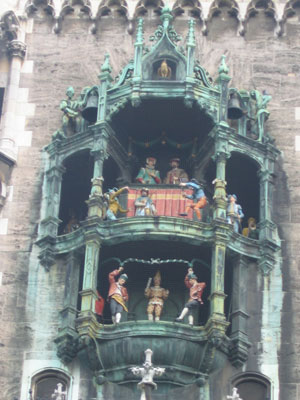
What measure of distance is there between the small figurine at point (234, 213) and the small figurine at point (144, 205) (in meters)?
1.54

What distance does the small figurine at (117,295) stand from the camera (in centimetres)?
3372

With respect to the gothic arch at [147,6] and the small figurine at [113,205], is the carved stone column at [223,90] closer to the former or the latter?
the small figurine at [113,205]

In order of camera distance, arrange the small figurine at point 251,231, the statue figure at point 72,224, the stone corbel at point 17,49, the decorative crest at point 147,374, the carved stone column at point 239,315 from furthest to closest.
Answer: the stone corbel at point 17,49
the statue figure at point 72,224
the small figurine at point 251,231
the carved stone column at point 239,315
the decorative crest at point 147,374

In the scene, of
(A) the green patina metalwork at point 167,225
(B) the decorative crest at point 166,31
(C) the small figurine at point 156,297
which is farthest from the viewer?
(B) the decorative crest at point 166,31

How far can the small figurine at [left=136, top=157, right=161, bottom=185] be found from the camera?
36.1 m

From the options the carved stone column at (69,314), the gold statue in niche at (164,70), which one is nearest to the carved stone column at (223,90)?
the gold statue in niche at (164,70)

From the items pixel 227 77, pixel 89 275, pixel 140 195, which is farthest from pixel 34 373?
pixel 227 77

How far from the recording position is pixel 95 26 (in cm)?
3862

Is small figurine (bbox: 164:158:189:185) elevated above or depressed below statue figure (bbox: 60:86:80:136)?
below

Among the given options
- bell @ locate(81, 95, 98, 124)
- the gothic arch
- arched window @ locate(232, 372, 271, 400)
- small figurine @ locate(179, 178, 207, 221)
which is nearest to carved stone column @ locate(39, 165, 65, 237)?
bell @ locate(81, 95, 98, 124)

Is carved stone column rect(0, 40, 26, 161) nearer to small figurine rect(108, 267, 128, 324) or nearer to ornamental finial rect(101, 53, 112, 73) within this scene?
ornamental finial rect(101, 53, 112, 73)

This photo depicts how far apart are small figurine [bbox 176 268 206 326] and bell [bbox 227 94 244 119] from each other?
3974 mm

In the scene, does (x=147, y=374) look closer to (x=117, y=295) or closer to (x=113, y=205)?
(x=117, y=295)

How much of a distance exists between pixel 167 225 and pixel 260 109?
3.93 meters
